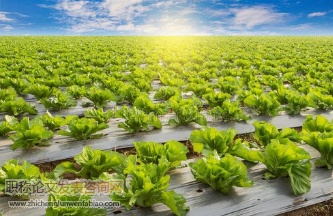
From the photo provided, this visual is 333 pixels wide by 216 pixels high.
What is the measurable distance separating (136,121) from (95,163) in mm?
1170

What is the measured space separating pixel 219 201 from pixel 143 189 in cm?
A: 75

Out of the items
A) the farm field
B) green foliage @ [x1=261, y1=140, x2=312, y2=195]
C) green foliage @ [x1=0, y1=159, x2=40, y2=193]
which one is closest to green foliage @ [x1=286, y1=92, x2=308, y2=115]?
the farm field

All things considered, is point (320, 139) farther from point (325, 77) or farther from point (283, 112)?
point (325, 77)

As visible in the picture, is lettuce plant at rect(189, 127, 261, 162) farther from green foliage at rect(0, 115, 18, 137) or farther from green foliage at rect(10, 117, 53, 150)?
green foliage at rect(0, 115, 18, 137)

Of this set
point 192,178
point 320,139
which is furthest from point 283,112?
point 192,178

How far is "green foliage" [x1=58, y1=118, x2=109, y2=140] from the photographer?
137 inches

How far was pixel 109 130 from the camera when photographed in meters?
3.96

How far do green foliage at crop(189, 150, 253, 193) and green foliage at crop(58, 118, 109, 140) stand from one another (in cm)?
165

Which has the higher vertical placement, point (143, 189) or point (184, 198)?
point (143, 189)

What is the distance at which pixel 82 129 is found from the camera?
11.5 feet

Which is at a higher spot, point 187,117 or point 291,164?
point 187,117

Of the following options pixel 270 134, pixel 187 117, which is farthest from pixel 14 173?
pixel 270 134

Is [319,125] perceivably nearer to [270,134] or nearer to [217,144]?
[270,134]

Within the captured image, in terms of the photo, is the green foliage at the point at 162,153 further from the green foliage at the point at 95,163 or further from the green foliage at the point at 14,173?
the green foliage at the point at 14,173
